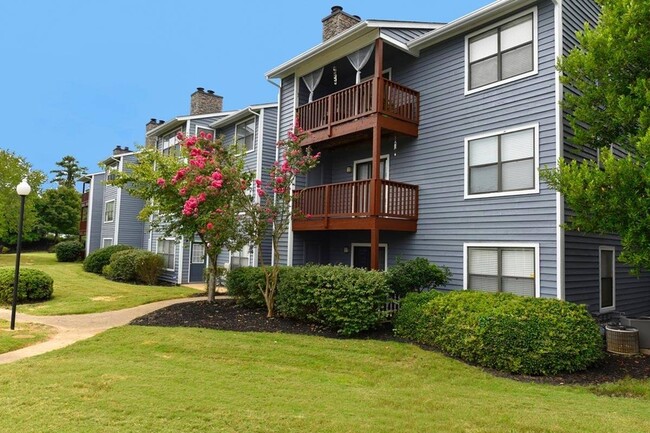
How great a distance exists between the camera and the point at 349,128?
12.6m

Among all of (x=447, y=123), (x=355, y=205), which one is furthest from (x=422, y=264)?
(x=447, y=123)

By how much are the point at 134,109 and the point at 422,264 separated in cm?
19116

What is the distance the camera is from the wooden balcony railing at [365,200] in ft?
38.3

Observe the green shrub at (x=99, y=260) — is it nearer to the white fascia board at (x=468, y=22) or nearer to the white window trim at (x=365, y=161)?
the white window trim at (x=365, y=161)

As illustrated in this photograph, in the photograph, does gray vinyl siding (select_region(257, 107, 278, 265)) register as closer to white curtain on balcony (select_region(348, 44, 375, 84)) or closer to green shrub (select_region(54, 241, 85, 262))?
white curtain on balcony (select_region(348, 44, 375, 84))

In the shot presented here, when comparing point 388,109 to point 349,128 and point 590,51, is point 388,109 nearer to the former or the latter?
point 349,128

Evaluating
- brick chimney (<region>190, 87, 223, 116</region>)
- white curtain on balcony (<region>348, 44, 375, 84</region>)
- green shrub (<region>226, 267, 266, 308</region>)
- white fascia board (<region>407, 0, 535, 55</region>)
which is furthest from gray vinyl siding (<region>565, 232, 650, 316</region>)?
brick chimney (<region>190, 87, 223, 116</region>)

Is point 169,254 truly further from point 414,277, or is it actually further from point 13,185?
point 13,185

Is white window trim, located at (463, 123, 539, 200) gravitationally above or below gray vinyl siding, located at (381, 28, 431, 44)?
below

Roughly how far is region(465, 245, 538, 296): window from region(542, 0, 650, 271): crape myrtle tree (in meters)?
1.91

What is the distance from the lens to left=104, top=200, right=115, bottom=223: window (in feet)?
95.2

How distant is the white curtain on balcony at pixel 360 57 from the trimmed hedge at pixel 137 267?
13.6 m

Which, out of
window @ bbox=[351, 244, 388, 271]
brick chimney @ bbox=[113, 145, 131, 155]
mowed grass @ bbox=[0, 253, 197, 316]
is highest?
brick chimney @ bbox=[113, 145, 131, 155]

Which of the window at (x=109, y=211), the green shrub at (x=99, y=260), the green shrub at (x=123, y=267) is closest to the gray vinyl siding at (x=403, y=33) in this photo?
the green shrub at (x=123, y=267)
